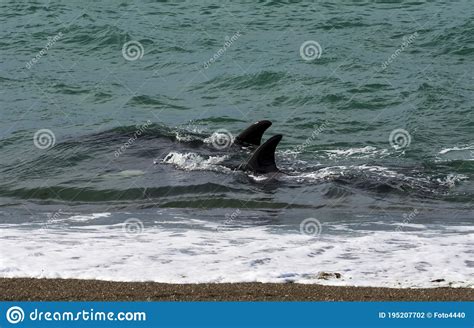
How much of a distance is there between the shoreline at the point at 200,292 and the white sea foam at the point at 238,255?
13.6 inches

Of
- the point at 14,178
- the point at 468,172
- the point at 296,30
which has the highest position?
the point at 296,30

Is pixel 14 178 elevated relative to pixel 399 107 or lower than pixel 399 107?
lower

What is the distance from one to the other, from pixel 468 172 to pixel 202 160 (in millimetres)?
5220

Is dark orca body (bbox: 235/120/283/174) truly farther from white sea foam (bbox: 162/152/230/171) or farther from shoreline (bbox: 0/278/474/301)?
shoreline (bbox: 0/278/474/301)

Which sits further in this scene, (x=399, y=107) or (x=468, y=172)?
(x=399, y=107)

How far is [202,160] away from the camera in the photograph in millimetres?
18734

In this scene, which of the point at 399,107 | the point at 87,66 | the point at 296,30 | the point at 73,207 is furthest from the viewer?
the point at 296,30

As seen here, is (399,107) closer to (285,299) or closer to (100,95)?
(100,95)

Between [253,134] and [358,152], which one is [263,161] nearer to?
[253,134]

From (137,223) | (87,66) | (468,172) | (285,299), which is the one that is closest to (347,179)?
(468,172)

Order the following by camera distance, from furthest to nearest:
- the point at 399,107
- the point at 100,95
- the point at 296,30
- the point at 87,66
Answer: the point at 296,30 < the point at 87,66 < the point at 100,95 < the point at 399,107

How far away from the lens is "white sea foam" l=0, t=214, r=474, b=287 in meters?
10.8

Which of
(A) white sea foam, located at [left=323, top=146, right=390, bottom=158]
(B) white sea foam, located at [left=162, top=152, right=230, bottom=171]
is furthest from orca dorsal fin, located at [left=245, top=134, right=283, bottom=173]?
(A) white sea foam, located at [left=323, top=146, right=390, bottom=158]

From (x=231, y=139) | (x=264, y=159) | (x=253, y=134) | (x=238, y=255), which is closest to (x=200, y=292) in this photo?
(x=238, y=255)
